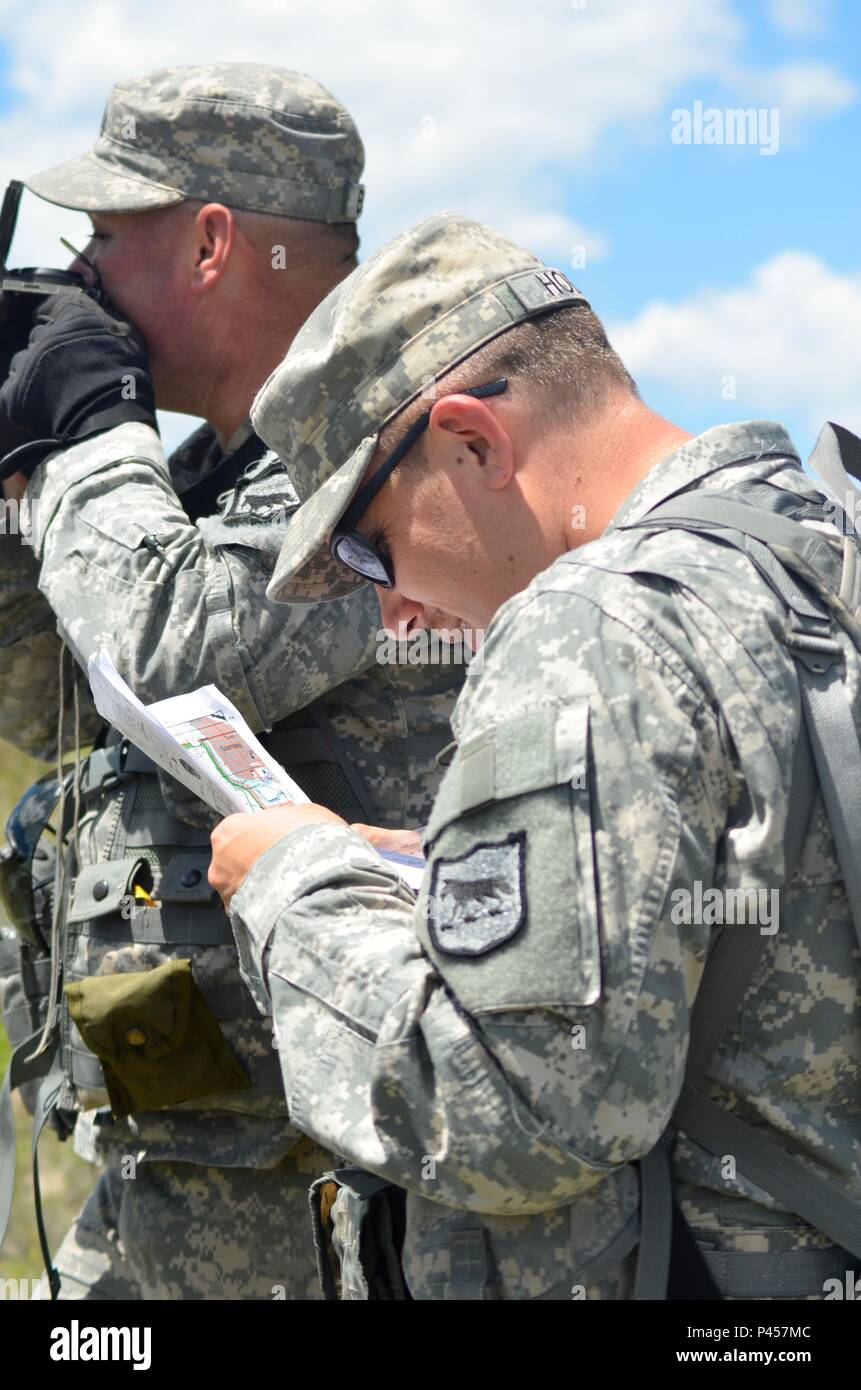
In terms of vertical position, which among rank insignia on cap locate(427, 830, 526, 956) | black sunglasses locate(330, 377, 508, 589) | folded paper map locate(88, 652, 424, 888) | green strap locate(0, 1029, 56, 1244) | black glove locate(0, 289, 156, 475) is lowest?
green strap locate(0, 1029, 56, 1244)

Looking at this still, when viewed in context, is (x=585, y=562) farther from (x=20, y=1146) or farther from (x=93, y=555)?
(x=20, y=1146)

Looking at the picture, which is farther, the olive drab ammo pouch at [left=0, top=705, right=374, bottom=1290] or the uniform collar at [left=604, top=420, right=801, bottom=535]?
the olive drab ammo pouch at [left=0, top=705, right=374, bottom=1290]

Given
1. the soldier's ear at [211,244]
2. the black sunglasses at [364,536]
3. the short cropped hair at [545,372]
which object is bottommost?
the black sunglasses at [364,536]

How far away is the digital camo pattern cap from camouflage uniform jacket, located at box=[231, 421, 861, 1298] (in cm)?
40

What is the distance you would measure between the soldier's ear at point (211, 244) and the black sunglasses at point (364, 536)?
147 centimetres

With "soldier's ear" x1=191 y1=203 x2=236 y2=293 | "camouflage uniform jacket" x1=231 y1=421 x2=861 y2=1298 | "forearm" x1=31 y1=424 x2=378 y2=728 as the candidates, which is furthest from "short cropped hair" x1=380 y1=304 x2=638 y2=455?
"soldier's ear" x1=191 y1=203 x2=236 y2=293

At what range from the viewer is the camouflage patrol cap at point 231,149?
129 inches

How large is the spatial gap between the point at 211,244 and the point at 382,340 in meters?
1.53

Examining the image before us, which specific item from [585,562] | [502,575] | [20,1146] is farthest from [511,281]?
[20,1146]

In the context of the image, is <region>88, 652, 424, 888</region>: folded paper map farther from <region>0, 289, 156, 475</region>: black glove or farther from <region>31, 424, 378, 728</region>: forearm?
<region>0, 289, 156, 475</region>: black glove

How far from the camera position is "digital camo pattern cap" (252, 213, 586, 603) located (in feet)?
6.24

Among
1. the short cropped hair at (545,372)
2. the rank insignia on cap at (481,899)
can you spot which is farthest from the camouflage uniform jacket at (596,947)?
the short cropped hair at (545,372)

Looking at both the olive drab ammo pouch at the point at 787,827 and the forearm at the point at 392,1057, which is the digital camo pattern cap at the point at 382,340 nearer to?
the olive drab ammo pouch at the point at 787,827

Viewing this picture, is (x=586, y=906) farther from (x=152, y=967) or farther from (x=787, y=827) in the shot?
(x=152, y=967)
